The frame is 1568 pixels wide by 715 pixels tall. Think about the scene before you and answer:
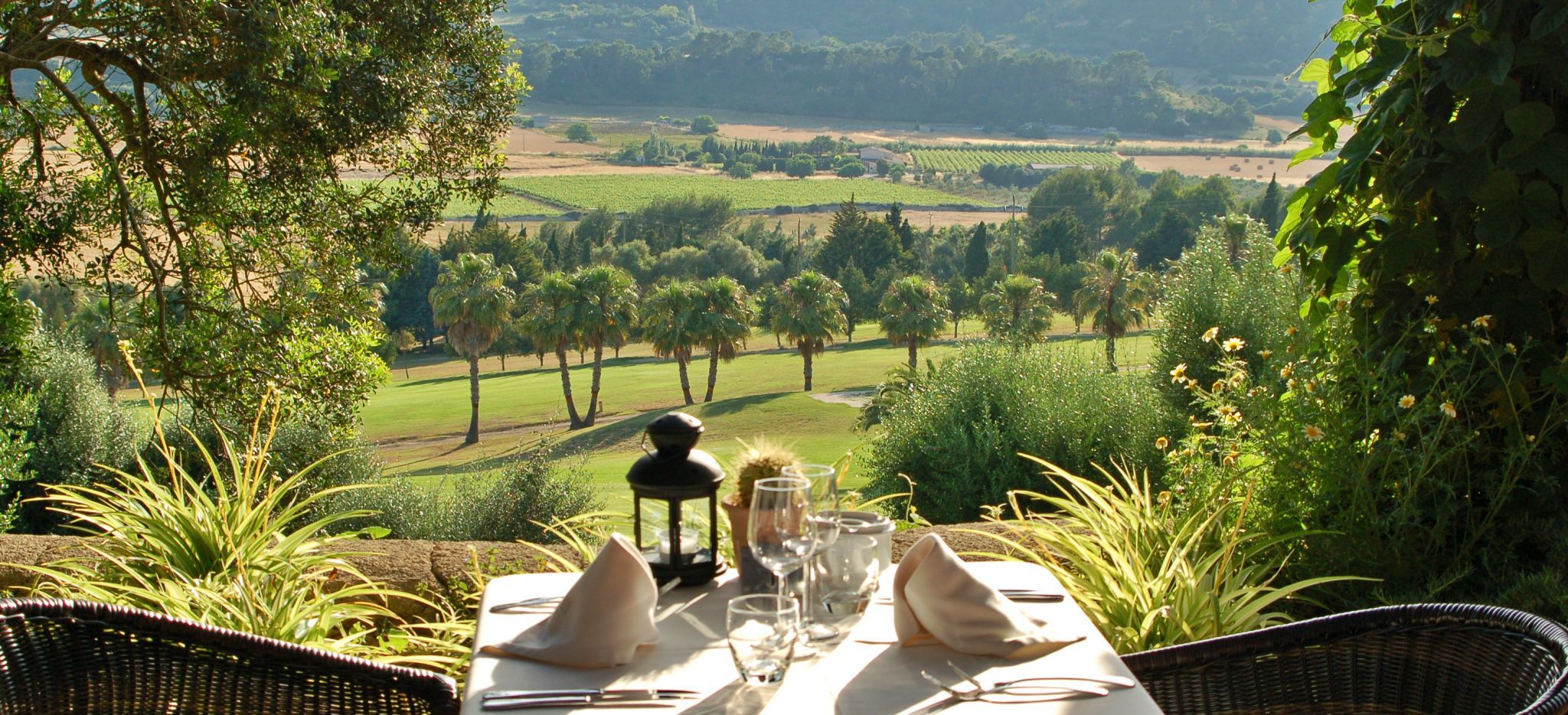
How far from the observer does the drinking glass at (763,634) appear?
125 cm

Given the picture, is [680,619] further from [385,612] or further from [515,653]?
[385,612]

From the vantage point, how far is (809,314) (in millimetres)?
50219

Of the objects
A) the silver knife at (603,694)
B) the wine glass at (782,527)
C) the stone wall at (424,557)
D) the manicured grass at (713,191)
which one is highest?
the wine glass at (782,527)

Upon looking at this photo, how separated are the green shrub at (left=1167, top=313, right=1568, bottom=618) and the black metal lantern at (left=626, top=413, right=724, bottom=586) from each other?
1373 mm

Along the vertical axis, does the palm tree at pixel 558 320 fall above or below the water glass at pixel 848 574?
below

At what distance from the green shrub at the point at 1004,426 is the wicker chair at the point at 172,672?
32.0 feet

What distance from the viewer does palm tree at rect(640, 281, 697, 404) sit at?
4916cm

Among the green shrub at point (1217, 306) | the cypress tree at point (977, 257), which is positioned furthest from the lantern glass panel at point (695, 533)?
the cypress tree at point (977, 257)

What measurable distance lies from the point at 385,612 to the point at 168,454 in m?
0.69

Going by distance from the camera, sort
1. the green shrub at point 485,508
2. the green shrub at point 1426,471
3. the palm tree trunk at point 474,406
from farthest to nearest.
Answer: the palm tree trunk at point 474,406
the green shrub at point 485,508
the green shrub at point 1426,471

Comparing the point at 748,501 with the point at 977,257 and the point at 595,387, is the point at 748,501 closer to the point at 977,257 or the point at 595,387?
the point at 595,387

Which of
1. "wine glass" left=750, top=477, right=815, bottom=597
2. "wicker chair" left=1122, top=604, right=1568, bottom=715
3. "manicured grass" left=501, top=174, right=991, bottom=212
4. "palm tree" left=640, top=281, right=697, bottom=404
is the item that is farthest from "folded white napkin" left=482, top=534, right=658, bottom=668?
"manicured grass" left=501, top=174, right=991, bottom=212

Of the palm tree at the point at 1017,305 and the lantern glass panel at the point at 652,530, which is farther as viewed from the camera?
the palm tree at the point at 1017,305

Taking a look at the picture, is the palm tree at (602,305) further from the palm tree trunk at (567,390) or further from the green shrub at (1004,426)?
the green shrub at (1004,426)
